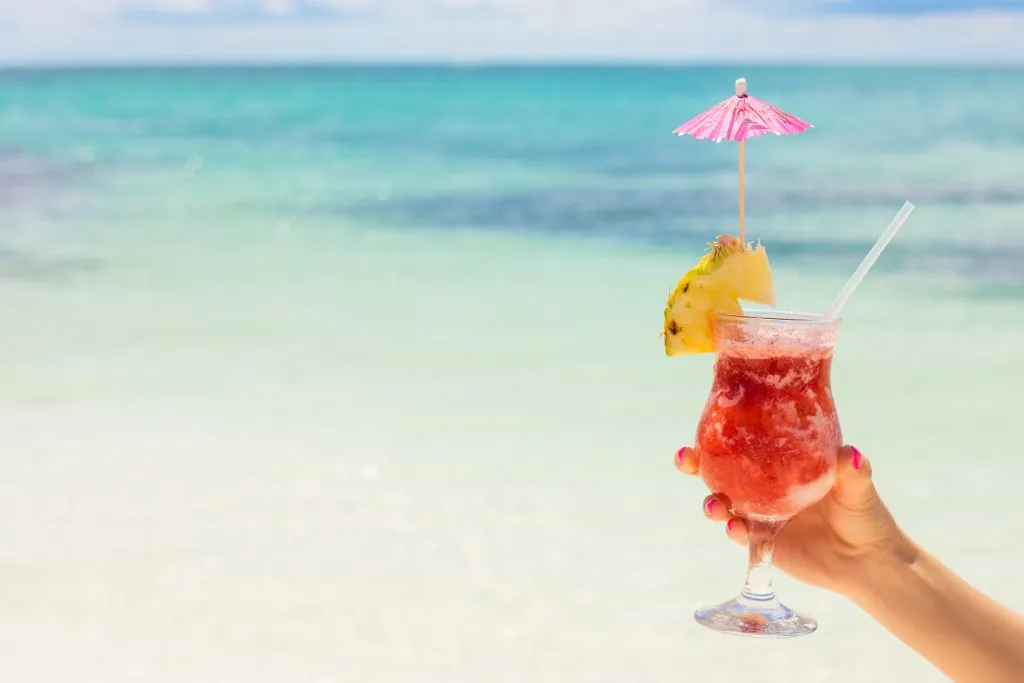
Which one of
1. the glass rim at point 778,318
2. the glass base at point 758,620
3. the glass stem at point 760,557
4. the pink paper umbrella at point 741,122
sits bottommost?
the glass base at point 758,620

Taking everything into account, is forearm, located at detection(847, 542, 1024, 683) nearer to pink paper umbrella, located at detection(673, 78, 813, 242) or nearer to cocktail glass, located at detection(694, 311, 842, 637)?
cocktail glass, located at detection(694, 311, 842, 637)

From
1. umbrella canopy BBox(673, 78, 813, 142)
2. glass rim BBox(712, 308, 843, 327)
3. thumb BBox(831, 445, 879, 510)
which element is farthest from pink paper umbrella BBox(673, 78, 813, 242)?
thumb BBox(831, 445, 879, 510)

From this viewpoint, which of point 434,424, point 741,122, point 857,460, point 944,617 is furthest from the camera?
point 434,424

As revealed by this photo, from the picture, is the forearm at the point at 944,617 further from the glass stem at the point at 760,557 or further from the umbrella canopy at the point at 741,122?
the umbrella canopy at the point at 741,122

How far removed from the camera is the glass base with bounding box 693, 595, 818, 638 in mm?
1873

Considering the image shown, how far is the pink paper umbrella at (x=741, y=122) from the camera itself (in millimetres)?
1816

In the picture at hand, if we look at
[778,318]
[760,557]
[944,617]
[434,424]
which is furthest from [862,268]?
[434,424]

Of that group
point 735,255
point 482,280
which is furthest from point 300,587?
point 482,280

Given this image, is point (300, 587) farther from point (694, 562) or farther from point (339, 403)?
point (339, 403)

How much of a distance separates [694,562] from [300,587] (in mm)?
1159

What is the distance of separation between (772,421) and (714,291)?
0.60 feet

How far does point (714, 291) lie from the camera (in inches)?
74.0

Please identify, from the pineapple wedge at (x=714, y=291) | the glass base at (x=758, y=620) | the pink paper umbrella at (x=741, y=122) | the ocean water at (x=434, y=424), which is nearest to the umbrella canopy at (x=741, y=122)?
the pink paper umbrella at (x=741, y=122)

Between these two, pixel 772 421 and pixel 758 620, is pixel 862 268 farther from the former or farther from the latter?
pixel 758 620
